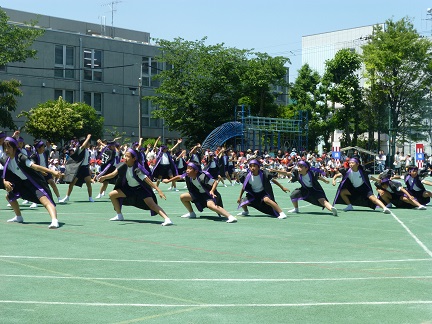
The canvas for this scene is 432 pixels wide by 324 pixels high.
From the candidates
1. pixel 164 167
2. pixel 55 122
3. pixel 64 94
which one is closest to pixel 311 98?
pixel 64 94

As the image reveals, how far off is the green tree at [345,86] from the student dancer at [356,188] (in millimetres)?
41339

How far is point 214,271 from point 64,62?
55.0 metres

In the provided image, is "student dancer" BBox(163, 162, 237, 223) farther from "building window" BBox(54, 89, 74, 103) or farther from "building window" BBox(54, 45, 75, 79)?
"building window" BBox(54, 89, 74, 103)

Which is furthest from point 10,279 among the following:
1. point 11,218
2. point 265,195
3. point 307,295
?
point 265,195

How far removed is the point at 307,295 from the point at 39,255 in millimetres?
4290

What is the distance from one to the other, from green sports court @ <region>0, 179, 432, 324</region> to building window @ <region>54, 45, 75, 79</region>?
155 ft

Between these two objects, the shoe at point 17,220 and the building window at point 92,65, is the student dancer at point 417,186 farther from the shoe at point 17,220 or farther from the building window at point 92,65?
the building window at point 92,65

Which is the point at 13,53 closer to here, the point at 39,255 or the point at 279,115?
the point at 279,115

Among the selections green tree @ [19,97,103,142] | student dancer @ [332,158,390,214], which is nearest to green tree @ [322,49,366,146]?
green tree @ [19,97,103,142]

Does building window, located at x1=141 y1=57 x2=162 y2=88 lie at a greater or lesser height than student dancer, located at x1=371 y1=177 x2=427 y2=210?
greater

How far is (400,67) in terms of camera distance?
54219mm

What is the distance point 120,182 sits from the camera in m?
14.7

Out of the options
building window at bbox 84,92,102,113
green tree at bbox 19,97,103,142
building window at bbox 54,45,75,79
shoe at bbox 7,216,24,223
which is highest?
building window at bbox 54,45,75,79

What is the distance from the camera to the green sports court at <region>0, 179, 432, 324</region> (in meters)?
6.79
